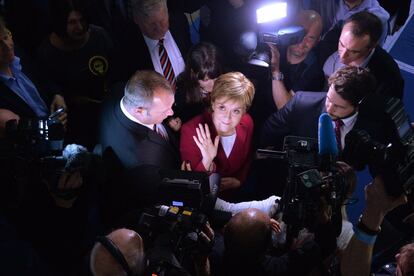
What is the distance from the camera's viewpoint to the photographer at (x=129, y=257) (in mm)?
1443

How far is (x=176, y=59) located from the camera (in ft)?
9.96

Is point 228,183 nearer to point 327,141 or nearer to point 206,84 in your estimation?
point 206,84

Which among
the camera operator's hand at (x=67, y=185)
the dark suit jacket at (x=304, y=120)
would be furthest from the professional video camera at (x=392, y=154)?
the camera operator's hand at (x=67, y=185)

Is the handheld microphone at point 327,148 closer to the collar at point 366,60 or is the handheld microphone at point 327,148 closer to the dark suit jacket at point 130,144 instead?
the dark suit jacket at point 130,144

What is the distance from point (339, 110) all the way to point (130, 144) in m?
1.33

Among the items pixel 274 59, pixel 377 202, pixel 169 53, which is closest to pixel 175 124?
pixel 169 53

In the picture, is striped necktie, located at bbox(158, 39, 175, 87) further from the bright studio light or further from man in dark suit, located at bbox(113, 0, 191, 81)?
the bright studio light

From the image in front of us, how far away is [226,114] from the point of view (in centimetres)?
245

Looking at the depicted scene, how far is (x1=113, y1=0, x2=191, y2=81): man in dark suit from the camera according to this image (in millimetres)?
2807

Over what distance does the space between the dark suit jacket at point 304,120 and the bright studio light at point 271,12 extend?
→ 61 centimetres

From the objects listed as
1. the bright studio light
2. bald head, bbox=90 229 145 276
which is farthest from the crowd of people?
the bright studio light

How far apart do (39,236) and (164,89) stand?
109 cm

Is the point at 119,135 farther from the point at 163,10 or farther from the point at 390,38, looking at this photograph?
the point at 390,38

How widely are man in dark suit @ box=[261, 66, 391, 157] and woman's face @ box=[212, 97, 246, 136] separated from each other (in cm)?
36
